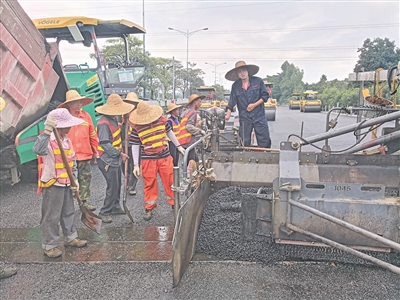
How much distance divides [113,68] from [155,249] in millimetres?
5913

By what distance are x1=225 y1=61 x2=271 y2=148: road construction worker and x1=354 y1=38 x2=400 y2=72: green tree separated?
2946cm

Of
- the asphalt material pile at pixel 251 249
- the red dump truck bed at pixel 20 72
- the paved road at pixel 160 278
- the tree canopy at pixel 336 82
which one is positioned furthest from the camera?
the tree canopy at pixel 336 82

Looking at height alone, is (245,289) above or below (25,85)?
below

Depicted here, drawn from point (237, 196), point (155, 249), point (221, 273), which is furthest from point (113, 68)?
point (221, 273)

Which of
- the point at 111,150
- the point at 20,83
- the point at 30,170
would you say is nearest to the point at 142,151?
the point at 111,150

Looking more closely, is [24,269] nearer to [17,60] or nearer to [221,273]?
[221,273]

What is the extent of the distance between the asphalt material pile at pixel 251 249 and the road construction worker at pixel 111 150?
1.33m

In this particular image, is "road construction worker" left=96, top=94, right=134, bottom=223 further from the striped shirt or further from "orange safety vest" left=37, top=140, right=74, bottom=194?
"orange safety vest" left=37, top=140, right=74, bottom=194

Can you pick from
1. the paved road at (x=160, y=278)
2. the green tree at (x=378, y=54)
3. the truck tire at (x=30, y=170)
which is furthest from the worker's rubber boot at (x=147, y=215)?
the green tree at (x=378, y=54)

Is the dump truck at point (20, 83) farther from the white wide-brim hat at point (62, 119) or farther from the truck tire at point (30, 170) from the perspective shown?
the white wide-brim hat at point (62, 119)

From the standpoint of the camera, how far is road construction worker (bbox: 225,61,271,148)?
5.46m

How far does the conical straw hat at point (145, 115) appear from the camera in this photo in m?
4.36

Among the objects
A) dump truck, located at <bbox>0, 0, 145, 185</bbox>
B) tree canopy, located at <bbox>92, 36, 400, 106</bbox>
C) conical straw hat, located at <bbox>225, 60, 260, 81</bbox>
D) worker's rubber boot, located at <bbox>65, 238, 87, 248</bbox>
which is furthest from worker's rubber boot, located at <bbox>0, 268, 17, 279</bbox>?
tree canopy, located at <bbox>92, 36, 400, 106</bbox>

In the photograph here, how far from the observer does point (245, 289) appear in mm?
2861
